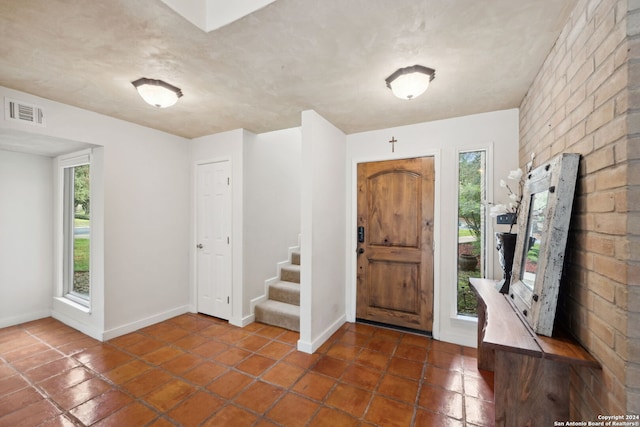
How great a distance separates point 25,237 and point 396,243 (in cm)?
477

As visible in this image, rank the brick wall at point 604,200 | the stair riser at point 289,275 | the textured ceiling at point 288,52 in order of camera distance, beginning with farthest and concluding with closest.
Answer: the stair riser at point 289,275 → the textured ceiling at point 288,52 → the brick wall at point 604,200

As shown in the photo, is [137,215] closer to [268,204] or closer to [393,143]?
[268,204]

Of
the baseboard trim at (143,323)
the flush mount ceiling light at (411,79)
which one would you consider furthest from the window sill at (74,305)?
the flush mount ceiling light at (411,79)

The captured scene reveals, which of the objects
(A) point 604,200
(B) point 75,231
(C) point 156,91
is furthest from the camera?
(B) point 75,231

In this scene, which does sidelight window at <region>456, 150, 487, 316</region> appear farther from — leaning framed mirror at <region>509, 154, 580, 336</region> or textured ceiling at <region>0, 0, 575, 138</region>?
leaning framed mirror at <region>509, 154, 580, 336</region>

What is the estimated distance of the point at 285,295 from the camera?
3.58 m

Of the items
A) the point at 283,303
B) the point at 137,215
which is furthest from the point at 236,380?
the point at 137,215

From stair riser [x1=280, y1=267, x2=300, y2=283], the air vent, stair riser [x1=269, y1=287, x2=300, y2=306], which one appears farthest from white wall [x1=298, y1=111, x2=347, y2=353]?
the air vent

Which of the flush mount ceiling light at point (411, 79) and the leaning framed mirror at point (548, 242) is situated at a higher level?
the flush mount ceiling light at point (411, 79)

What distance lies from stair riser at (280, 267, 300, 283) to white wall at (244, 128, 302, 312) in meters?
0.11

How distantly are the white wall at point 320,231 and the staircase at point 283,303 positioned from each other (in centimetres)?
48

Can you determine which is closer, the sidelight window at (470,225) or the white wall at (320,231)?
the white wall at (320,231)

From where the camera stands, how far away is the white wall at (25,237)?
3.25 meters

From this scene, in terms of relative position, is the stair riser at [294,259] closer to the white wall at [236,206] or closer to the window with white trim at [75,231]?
the white wall at [236,206]
